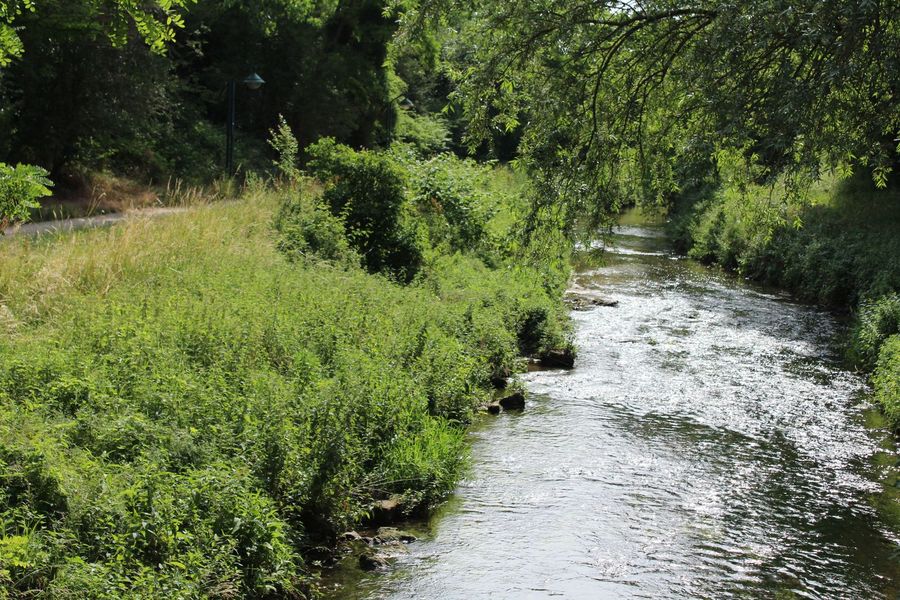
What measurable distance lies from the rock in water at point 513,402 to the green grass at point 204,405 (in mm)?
365

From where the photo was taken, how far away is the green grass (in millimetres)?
5746

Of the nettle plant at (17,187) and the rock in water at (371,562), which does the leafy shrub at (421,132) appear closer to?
the nettle plant at (17,187)

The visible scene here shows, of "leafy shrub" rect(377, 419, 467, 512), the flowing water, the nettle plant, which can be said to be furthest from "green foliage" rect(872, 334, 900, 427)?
the nettle plant

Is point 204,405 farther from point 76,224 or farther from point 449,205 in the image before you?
point 449,205

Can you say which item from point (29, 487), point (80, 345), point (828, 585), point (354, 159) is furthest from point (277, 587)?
point (354, 159)

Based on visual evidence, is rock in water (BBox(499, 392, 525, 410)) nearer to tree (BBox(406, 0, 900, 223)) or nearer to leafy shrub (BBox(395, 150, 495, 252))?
tree (BBox(406, 0, 900, 223))

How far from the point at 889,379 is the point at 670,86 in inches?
245

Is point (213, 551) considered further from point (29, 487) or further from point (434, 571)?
point (434, 571)

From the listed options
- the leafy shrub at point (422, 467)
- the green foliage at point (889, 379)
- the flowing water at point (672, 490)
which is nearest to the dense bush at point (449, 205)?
the flowing water at point (672, 490)

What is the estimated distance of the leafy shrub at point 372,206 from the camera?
16.2 m

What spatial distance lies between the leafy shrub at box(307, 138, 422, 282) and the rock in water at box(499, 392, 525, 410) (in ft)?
14.0

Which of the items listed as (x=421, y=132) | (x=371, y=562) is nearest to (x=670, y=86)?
(x=371, y=562)

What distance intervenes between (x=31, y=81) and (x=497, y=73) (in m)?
14.2

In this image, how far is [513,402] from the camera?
40.0 ft
